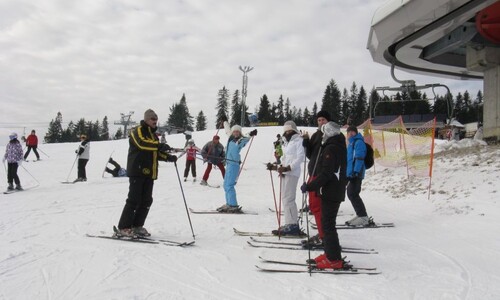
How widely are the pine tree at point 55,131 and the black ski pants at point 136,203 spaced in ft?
339

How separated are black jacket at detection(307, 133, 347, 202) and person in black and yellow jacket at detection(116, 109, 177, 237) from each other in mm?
2529

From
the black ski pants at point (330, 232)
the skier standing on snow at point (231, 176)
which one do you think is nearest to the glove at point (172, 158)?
the skier standing on snow at point (231, 176)

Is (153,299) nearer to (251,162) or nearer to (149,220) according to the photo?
(149,220)

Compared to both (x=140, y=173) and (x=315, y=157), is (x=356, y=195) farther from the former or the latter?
(x=140, y=173)

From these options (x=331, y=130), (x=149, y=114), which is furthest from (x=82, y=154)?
(x=331, y=130)

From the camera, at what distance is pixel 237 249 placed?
5309 millimetres

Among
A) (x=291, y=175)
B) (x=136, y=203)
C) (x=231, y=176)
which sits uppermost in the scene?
(x=291, y=175)

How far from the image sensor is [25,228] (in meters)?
6.09

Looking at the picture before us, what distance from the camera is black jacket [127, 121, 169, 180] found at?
5730 mm

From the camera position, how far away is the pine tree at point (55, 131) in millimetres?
99694

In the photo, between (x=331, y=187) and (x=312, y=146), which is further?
(x=312, y=146)

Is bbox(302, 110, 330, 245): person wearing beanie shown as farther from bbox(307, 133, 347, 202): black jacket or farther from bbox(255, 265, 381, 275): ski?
bbox(255, 265, 381, 275): ski

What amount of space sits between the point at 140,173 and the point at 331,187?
2903 mm

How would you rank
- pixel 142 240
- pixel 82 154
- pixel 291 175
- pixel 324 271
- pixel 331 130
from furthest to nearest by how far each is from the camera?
1. pixel 82 154
2. pixel 291 175
3. pixel 142 240
4. pixel 331 130
5. pixel 324 271
